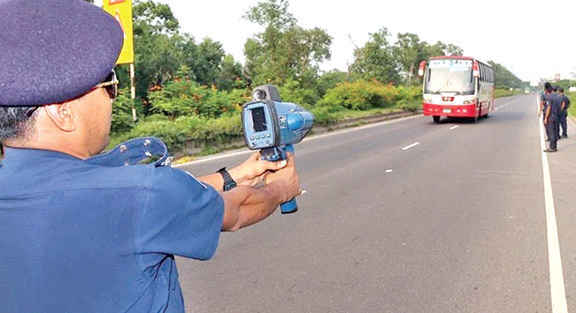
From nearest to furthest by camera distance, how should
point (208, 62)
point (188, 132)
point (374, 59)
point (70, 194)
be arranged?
point (70, 194), point (188, 132), point (208, 62), point (374, 59)

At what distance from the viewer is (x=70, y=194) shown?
1.11 meters

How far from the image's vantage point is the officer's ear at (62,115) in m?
1.22

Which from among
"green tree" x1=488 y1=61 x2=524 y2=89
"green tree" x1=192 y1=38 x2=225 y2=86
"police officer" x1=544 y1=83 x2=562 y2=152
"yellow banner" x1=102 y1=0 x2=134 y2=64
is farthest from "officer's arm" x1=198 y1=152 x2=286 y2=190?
"green tree" x1=488 y1=61 x2=524 y2=89

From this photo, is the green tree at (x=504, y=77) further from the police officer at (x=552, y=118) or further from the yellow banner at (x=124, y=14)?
the yellow banner at (x=124, y=14)

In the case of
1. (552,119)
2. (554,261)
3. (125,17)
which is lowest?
A: (554,261)

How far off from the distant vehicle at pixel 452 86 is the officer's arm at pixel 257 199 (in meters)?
21.4

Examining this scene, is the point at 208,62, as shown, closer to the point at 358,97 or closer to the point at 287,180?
the point at 358,97

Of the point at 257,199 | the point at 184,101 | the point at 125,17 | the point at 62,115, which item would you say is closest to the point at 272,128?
the point at 257,199

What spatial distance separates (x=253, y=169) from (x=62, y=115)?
0.80 m

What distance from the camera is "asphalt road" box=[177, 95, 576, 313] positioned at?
3.89 meters

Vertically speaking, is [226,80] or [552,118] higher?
[226,80]

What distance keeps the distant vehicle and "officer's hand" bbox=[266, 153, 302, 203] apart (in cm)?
2134

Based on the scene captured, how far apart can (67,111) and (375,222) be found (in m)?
5.17

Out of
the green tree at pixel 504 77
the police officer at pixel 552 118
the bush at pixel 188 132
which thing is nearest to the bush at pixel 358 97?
the bush at pixel 188 132
